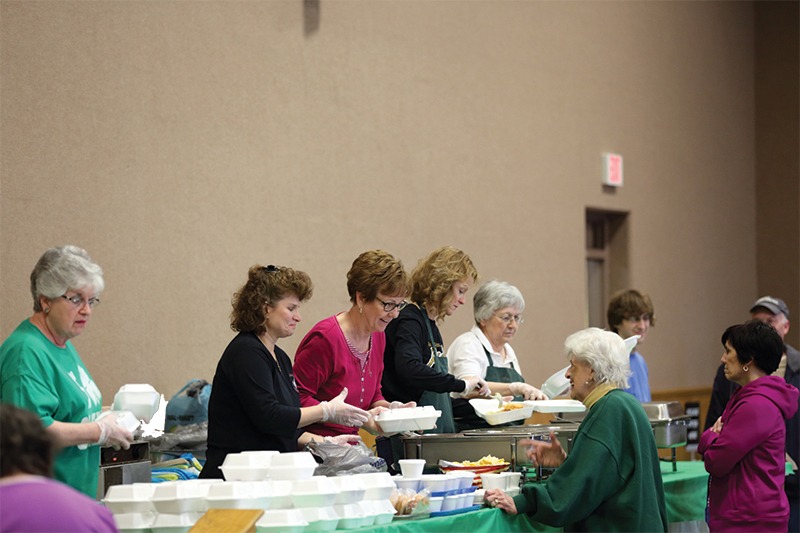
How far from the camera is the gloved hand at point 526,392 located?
14.4ft

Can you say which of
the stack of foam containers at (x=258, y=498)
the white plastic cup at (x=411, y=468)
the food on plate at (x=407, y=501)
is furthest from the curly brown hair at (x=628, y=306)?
the stack of foam containers at (x=258, y=498)

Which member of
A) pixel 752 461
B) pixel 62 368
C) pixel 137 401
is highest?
pixel 62 368

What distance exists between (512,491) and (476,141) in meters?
3.89

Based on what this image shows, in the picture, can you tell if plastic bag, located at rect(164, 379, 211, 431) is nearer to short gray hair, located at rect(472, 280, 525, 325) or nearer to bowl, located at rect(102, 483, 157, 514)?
short gray hair, located at rect(472, 280, 525, 325)

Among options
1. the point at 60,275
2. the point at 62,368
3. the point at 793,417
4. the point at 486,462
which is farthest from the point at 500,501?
the point at 793,417

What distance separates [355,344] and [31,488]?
1.95m

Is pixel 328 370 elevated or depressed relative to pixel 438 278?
depressed

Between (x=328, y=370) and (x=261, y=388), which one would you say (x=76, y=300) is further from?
(x=328, y=370)

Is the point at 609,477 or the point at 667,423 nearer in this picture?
the point at 609,477

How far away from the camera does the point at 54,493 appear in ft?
5.71

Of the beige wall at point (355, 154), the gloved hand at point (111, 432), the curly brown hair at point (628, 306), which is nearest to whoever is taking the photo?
the gloved hand at point (111, 432)

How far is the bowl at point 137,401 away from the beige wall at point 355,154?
1.77 meters

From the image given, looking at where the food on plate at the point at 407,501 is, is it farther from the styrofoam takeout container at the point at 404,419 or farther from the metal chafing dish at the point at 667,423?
the metal chafing dish at the point at 667,423

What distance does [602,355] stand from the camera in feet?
11.1
